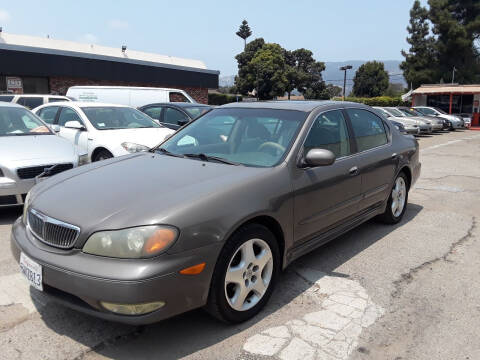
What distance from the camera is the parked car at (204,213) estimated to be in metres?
2.46

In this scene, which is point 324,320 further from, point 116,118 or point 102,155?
point 116,118

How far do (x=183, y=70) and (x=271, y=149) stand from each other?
85.6 feet

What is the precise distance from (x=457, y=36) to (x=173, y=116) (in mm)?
39632

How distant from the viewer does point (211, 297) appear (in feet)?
8.93

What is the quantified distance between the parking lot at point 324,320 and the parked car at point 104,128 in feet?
9.23

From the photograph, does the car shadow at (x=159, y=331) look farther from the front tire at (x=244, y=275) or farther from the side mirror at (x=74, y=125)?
the side mirror at (x=74, y=125)

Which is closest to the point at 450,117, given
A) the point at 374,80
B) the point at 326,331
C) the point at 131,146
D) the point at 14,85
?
the point at 131,146

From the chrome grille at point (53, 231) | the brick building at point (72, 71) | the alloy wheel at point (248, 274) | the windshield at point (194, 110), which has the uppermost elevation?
the brick building at point (72, 71)

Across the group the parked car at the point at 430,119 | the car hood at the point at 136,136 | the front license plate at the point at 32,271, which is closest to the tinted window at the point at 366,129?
the front license plate at the point at 32,271

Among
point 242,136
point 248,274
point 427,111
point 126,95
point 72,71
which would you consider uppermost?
point 72,71

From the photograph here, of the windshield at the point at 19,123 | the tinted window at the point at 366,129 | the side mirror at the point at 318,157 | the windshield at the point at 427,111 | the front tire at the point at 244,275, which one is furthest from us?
the windshield at the point at 427,111

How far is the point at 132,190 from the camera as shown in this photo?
2.90m

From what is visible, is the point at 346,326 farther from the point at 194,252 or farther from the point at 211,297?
the point at 194,252

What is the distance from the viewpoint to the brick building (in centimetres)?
2070
